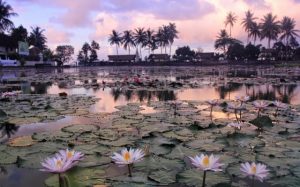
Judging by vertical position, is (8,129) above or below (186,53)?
below

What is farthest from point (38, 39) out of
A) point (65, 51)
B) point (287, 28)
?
point (287, 28)

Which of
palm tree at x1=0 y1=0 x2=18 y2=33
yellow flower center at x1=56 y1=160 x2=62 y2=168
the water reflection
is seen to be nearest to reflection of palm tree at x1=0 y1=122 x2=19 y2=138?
the water reflection

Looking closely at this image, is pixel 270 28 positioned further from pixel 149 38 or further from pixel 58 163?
pixel 58 163

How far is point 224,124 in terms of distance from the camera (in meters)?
6.31

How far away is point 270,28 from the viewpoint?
67.4 meters

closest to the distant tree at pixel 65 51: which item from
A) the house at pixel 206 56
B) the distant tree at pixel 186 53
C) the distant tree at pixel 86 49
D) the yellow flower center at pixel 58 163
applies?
the distant tree at pixel 86 49

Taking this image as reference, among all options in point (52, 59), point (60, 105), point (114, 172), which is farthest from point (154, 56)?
point (114, 172)

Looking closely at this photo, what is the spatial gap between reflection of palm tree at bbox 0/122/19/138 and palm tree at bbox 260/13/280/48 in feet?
220

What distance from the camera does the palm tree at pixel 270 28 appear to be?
67.6 meters

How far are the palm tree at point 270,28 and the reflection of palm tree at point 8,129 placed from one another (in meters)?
66.9

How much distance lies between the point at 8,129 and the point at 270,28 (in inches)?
2645

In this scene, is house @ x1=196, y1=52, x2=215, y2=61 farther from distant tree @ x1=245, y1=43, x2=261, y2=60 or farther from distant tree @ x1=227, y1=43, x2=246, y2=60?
distant tree @ x1=245, y1=43, x2=261, y2=60

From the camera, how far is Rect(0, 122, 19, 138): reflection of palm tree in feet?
19.3

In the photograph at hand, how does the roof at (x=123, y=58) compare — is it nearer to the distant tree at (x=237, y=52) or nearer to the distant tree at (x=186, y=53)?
the distant tree at (x=186, y=53)
